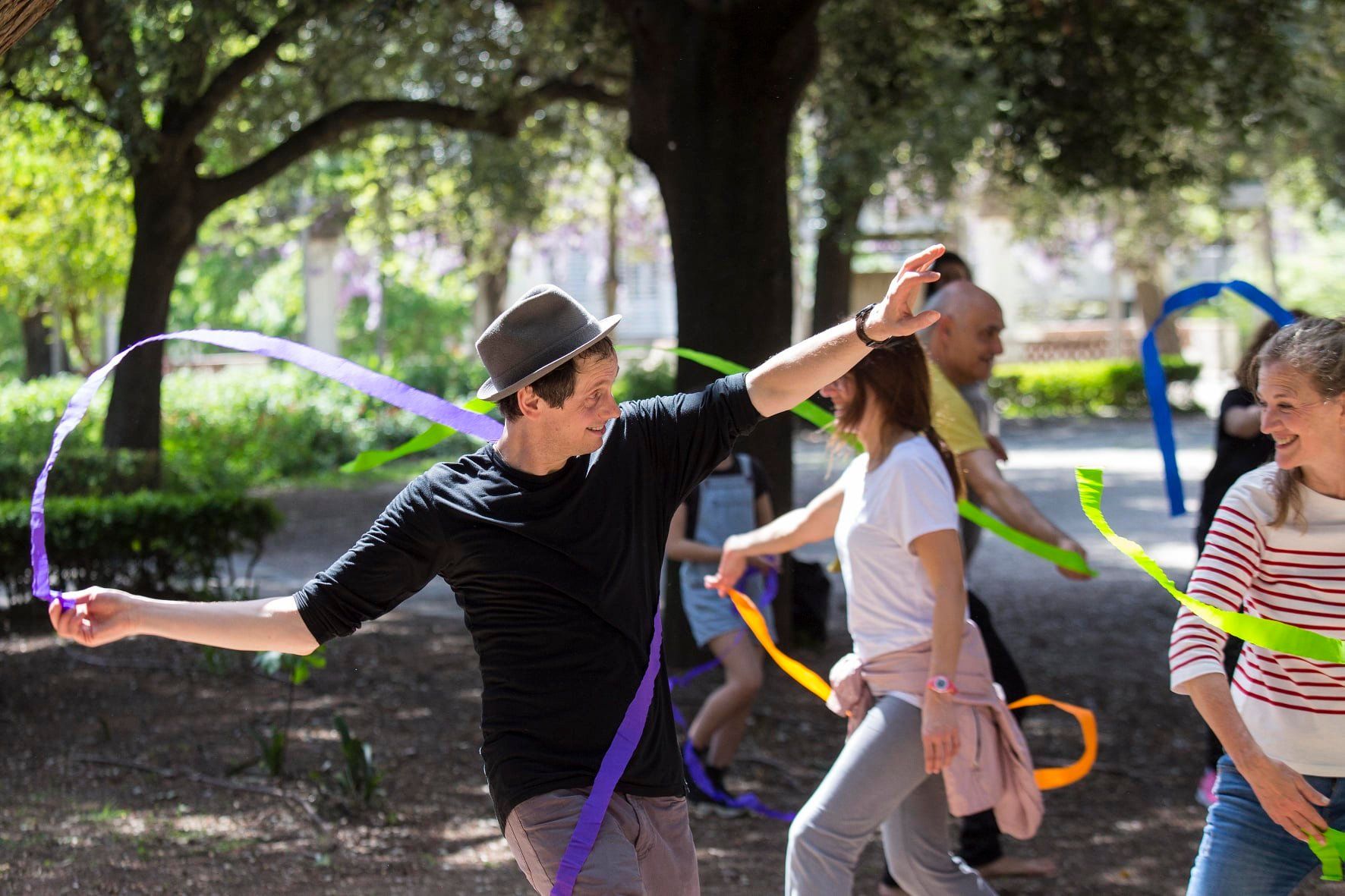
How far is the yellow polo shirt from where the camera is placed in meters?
4.49

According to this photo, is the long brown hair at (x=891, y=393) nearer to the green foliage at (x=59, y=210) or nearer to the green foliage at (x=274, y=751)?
the green foliage at (x=274, y=751)

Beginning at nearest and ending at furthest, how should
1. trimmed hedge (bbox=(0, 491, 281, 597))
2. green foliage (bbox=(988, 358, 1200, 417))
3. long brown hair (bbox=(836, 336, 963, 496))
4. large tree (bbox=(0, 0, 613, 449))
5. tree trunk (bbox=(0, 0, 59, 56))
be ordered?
tree trunk (bbox=(0, 0, 59, 56))
long brown hair (bbox=(836, 336, 963, 496))
large tree (bbox=(0, 0, 613, 449))
trimmed hedge (bbox=(0, 491, 281, 597))
green foliage (bbox=(988, 358, 1200, 417))

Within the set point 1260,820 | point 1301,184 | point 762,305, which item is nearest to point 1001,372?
point 1301,184

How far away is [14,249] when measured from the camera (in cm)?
1691

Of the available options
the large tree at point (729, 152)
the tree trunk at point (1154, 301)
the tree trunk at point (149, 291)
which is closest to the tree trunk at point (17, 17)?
the large tree at point (729, 152)

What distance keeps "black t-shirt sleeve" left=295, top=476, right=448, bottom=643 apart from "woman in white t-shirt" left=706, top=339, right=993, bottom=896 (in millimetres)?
1230

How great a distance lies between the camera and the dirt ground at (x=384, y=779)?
205 inches

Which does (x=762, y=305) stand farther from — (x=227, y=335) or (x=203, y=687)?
(x=227, y=335)

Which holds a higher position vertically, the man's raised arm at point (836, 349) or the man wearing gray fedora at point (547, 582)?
the man's raised arm at point (836, 349)

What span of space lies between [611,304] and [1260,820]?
987 inches

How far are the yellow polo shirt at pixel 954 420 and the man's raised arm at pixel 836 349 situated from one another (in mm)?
1587

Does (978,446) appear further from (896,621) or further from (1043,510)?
(1043,510)

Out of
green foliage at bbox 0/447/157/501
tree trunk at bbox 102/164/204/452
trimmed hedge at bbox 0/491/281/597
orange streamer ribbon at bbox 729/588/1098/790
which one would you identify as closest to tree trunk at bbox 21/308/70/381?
tree trunk at bbox 102/164/204/452

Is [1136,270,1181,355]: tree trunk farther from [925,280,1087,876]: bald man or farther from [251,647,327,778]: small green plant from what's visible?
[251,647,327,778]: small green plant
